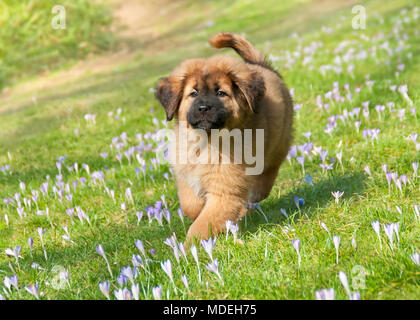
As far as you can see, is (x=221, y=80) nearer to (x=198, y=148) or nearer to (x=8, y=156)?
(x=198, y=148)

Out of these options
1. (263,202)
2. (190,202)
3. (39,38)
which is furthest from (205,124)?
(39,38)

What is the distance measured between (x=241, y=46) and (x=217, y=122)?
1.62m

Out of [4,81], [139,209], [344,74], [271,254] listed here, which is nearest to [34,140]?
[139,209]

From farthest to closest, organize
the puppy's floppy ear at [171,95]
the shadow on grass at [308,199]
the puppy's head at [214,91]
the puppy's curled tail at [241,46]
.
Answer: the puppy's curled tail at [241,46], the puppy's floppy ear at [171,95], the puppy's head at [214,91], the shadow on grass at [308,199]

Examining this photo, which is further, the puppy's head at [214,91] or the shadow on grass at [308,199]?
the puppy's head at [214,91]

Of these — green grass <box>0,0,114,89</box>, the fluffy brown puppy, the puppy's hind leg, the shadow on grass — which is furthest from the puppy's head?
green grass <box>0,0,114,89</box>

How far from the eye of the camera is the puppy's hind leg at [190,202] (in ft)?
12.3

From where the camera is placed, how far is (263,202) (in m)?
4.20

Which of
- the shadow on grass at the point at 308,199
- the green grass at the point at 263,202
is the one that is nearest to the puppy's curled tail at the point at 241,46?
the green grass at the point at 263,202

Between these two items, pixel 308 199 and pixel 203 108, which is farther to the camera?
pixel 308 199

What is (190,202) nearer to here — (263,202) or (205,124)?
(205,124)

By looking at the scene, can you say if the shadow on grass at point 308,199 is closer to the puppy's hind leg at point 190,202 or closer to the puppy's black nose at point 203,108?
the puppy's hind leg at point 190,202

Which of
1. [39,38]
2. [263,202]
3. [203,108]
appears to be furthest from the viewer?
[39,38]

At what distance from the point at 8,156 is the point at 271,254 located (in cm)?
433
